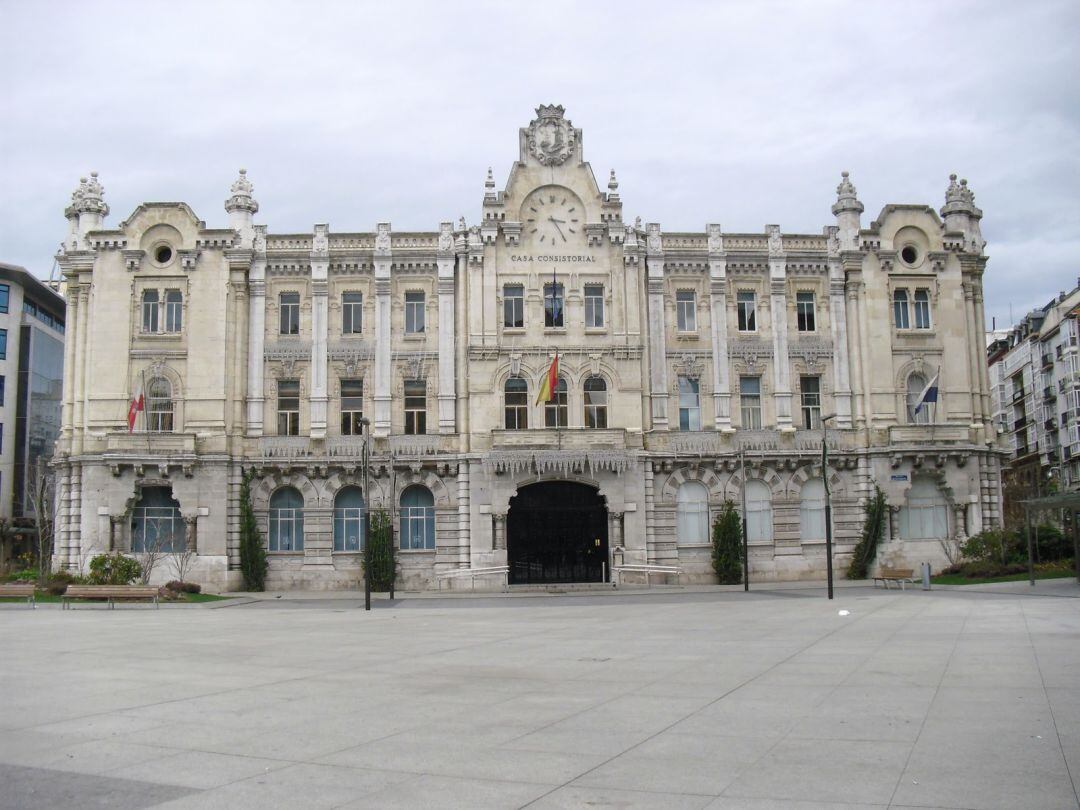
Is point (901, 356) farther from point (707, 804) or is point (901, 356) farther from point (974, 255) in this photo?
point (707, 804)

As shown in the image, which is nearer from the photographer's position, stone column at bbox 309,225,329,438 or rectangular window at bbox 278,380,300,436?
stone column at bbox 309,225,329,438

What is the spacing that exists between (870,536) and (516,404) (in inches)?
734

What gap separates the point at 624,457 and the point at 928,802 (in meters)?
40.5

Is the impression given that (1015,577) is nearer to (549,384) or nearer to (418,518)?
(549,384)

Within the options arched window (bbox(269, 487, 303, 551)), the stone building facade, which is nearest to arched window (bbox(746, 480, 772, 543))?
the stone building facade

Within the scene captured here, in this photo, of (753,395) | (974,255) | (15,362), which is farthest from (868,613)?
(15,362)

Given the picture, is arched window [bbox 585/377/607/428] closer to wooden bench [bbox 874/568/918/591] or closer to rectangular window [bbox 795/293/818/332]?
rectangular window [bbox 795/293/818/332]

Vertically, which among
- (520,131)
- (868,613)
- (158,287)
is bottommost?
(868,613)

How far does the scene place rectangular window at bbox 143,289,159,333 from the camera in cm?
5216

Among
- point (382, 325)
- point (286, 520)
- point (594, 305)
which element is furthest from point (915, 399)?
point (286, 520)

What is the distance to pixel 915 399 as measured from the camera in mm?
54156

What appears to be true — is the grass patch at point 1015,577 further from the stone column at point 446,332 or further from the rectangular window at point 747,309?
the stone column at point 446,332

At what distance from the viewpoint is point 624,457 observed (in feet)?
164

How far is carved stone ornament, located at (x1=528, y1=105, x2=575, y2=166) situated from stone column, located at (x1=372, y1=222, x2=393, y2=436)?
28.3 feet
